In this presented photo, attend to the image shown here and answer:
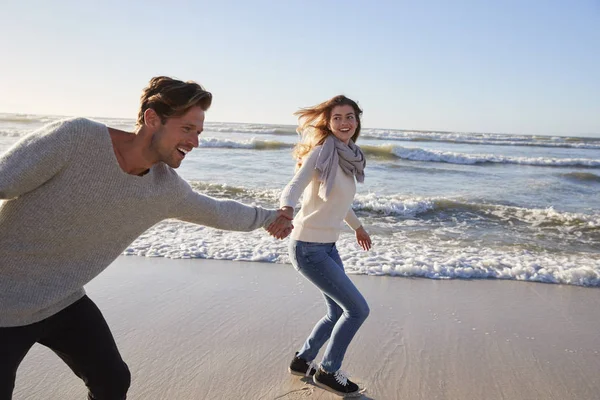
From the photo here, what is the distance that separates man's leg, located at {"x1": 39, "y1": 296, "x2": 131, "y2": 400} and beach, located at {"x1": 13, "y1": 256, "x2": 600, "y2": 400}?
1159 millimetres

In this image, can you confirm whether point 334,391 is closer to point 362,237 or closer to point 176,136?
point 362,237

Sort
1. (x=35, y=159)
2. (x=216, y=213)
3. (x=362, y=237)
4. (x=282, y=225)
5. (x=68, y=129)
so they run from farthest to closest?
1. (x=362, y=237)
2. (x=282, y=225)
3. (x=216, y=213)
4. (x=68, y=129)
5. (x=35, y=159)

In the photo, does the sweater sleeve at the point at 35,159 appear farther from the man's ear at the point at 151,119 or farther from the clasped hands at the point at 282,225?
the clasped hands at the point at 282,225

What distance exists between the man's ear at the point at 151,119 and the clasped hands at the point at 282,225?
0.99 metres

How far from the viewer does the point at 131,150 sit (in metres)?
2.11

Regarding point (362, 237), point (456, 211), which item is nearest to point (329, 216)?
point (362, 237)

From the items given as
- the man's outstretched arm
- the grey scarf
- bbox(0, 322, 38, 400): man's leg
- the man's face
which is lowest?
bbox(0, 322, 38, 400): man's leg

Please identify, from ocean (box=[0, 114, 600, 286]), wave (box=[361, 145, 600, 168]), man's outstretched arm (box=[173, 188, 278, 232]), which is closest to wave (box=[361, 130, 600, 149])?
wave (box=[361, 145, 600, 168])

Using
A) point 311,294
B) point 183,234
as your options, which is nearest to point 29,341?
point 311,294

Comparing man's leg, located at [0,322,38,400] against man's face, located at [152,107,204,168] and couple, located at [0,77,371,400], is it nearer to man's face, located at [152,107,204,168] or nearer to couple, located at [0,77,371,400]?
couple, located at [0,77,371,400]

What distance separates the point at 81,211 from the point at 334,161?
5.77 ft

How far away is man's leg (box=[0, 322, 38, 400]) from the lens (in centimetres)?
190

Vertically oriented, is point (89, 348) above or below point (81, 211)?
below

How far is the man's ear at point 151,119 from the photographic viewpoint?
2111mm
